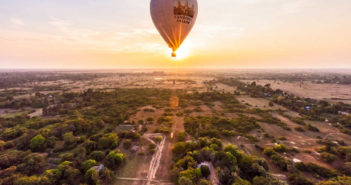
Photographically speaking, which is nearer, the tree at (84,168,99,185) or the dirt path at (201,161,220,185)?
the tree at (84,168,99,185)

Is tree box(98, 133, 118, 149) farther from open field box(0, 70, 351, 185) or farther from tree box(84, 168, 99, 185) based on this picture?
tree box(84, 168, 99, 185)

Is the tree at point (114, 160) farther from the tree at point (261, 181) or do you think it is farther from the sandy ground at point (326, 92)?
the sandy ground at point (326, 92)

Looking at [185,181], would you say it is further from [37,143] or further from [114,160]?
[37,143]

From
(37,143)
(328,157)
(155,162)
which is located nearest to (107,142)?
(155,162)

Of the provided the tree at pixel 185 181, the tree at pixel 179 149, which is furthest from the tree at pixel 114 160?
the tree at pixel 185 181

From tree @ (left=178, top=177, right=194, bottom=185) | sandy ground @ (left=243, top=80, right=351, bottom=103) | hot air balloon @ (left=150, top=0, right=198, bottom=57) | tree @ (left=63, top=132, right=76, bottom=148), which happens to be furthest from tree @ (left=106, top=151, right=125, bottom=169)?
sandy ground @ (left=243, top=80, right=351, bottom=103)
